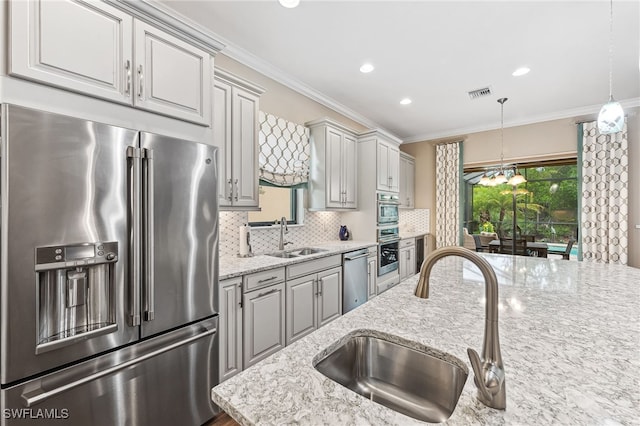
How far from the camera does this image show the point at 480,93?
366cm

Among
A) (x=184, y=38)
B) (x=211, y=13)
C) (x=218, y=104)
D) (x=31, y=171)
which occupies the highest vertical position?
(x=211, y=13)

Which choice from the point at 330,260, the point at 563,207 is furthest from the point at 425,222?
the point at 330,260

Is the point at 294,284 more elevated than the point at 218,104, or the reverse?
the point at 218,104

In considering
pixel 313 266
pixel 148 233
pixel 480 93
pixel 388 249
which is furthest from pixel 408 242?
pixel 148 233

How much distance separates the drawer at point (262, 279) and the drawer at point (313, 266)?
0.41 ft

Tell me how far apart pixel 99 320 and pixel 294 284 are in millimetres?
1486

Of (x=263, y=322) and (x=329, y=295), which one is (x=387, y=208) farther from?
(x=263, y=322)

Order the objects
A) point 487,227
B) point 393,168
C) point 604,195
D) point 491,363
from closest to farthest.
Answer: point 491,363, point 604,195, point 393,168, point 487,227

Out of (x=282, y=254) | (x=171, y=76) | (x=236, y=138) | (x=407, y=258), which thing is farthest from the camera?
(x=407, y=258)

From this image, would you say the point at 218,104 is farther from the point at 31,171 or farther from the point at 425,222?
the point at 425,222

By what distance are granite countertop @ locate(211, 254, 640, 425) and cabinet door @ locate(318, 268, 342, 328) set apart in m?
1.38

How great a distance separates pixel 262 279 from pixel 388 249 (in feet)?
8.01

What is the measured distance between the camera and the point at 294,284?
256cm

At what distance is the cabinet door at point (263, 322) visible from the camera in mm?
2156
